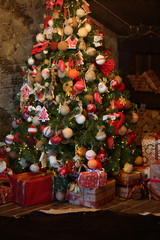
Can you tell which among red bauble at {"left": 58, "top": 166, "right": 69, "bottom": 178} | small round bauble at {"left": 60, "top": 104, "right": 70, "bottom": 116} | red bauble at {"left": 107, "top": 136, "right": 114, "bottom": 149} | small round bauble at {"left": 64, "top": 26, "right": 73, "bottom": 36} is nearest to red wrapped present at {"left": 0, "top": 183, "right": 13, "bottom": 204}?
red bauble at {"left": 58, "top": 166, "right": 69, "bottom": 178}

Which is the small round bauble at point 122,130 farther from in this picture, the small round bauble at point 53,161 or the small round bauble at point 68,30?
the small round bauble at point 68,30

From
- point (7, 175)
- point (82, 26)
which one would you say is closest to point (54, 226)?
point (7, 175)

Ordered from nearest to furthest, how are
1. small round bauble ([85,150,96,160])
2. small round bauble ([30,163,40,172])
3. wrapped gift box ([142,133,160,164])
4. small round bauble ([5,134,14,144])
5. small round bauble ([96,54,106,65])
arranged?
small round bauble ([85,150,96,160]) < small round bauble ([96,54,106,65]) < small round bauble ([30,163,40,172]) < small round bauble ([5,134,14,144]) < wrapped gift box ([142,133,160,164])

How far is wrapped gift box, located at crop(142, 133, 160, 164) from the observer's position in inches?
206

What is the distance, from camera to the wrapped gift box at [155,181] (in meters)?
4.86

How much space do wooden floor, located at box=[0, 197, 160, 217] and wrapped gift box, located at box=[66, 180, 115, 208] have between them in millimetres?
55

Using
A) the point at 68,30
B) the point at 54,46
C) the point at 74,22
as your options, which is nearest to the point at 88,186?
the point at 54,46

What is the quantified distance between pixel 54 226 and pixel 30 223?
23 cm

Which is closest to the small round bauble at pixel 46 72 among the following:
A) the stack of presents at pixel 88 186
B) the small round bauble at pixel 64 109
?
the small round bauble at pixel 64 109

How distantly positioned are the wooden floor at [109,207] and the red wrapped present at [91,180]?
0.24 metres

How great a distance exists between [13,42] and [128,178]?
82.5 inches

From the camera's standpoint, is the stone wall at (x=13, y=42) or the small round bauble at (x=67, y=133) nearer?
the small round bauble at (x=67, y=133)

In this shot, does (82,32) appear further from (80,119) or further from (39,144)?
(39,144)

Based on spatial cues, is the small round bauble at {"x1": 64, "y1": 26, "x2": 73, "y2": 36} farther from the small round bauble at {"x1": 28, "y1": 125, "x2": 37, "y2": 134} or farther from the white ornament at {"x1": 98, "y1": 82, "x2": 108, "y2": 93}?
the small round bauble at {"x1": 28, "y1": 125, "x2": 37, "y2": 134}
